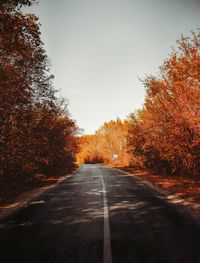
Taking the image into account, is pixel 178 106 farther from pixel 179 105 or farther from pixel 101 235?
pixel 101 235

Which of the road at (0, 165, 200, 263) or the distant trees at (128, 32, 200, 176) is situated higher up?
the distant trees at (128, 32, 200, 176)

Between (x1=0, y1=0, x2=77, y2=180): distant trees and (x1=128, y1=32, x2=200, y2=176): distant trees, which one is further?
(x1=128, y1=32, x2=200, y2=176): distant trees

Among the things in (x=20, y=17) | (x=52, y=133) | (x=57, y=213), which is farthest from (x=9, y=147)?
(x=52, y=133)

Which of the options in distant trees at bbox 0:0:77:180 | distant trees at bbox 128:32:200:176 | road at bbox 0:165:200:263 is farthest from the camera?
distant trees at bbox 128:32:200:176

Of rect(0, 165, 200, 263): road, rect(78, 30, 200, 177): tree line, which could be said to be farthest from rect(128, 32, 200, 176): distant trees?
rect(0, 165, 200, 263): road

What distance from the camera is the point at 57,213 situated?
10086mm

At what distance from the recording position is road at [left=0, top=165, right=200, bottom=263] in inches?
222

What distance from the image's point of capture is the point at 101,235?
709 cm

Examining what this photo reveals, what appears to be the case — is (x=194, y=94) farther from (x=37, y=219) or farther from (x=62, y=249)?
(x=62, y=249)

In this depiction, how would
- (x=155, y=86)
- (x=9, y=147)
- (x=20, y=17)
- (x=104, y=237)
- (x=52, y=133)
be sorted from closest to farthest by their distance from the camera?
(x=104, y=237)
(x=20, y=17)
(x=9, y=147)
(x=155, y=86)
(x=52, y=133)

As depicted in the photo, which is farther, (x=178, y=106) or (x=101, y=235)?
(x=178, y=106)

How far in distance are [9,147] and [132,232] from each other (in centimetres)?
775

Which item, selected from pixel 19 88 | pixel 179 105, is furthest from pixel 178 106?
pixel 19 88

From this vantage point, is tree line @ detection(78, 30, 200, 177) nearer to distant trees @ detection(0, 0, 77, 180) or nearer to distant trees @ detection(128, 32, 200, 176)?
distant trees @ detection(128, 32, 200, 176)
